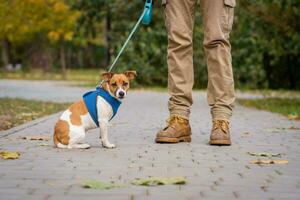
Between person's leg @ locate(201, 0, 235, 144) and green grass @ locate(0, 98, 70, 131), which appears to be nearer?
person's leg @ locate(201, 0, 235, 144)

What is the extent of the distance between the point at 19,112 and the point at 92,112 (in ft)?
18.0

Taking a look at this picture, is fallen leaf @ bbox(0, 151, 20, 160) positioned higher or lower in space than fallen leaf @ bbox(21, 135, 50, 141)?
higher

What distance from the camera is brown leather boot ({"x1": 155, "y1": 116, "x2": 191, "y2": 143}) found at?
689cm

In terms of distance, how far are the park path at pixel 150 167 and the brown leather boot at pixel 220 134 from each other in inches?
4.1

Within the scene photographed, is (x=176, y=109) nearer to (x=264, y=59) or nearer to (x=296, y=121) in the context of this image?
(x=296, y=121)

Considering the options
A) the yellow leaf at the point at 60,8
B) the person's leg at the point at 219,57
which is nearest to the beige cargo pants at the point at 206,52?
the person's leg at the point at 219,57

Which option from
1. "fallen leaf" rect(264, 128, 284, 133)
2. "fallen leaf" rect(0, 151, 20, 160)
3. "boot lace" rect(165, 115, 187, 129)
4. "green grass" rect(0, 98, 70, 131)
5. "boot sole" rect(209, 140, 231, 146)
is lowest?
"green grass" rect(0, 98, 70, 131)

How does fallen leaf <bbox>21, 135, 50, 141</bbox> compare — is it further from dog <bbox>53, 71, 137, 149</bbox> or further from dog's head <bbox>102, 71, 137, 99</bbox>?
dog's head <bbox>102, 71, 137, 99</bbox>

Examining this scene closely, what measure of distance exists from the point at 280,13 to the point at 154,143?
8741mm

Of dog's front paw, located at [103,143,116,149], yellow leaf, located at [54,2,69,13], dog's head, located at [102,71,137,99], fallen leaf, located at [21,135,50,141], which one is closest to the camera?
dog's head, located at [102,71,137,99]

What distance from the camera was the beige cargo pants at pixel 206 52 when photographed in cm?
683

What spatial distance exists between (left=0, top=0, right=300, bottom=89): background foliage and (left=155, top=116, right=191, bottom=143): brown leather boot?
788 cm

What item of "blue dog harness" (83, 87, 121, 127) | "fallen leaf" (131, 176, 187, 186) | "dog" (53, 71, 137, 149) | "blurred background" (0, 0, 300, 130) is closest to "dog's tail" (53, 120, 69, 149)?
"dog" (53, 71, 137, 149)

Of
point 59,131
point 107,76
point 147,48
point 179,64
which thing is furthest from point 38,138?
point 147,48
